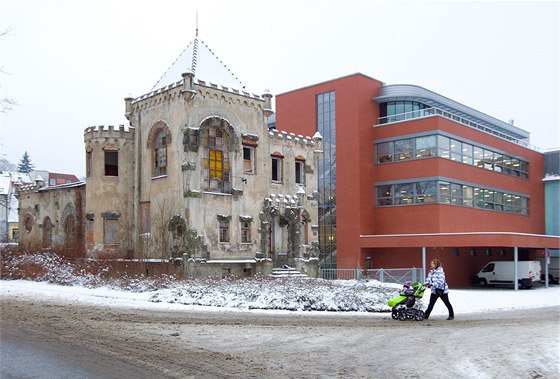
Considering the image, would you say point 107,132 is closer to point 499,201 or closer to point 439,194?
point 439,194

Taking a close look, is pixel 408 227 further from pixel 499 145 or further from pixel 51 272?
pixel 51 272

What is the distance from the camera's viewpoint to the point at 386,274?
114 feet

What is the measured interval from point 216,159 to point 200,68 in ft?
18.8

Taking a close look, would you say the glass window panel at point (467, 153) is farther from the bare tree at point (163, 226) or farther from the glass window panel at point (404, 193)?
the bare tree at point (163, 226)

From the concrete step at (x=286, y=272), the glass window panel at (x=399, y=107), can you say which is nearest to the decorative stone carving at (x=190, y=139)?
the concrete step at (x=286, y=272)

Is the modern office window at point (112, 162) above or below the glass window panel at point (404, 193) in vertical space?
above

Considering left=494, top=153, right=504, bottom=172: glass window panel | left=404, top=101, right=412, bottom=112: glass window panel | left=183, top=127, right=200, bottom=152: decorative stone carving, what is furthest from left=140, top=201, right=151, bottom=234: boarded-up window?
left=494, top=153, right=504, bottom=172: glass window panel

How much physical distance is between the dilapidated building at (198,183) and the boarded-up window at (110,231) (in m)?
0.06

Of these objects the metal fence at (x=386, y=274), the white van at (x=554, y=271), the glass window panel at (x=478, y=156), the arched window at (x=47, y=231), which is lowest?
the white van at (x=554, y=271)

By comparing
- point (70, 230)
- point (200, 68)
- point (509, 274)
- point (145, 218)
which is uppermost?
point (200, 68)

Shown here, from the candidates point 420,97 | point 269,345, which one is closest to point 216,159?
point 269,345

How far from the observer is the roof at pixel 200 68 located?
32.2 meters

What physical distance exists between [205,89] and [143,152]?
5.77m

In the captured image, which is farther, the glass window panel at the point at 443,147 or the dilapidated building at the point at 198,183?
the glass window panel at the point at 443,147
